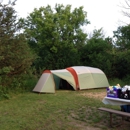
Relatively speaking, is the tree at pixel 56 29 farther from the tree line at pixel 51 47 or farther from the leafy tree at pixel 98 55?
the leafy tree at pixel 98 55

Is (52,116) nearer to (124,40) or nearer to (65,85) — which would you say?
(65,85)

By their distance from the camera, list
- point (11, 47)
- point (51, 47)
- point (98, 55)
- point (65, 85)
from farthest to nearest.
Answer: point (51, 47) < point (98, 55) < point (65, 85) < point (11, 47)

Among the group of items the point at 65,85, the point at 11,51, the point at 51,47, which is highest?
the point at 51,47

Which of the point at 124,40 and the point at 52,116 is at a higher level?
the point at 124,40

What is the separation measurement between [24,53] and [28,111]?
11.4ft

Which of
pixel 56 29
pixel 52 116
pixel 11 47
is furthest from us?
pixel 56 29

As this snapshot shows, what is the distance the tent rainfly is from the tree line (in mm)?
728

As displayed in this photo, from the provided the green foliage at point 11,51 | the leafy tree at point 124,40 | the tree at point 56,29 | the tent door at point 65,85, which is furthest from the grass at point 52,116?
the leafy tree at point 124,40

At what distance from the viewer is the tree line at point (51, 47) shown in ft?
27.6

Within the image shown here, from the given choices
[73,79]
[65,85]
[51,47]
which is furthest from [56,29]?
[73,79]

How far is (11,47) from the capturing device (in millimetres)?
8367

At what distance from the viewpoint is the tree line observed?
8414 mm

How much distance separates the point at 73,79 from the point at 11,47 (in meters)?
4.08

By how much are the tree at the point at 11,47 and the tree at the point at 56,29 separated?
22.2 ft
